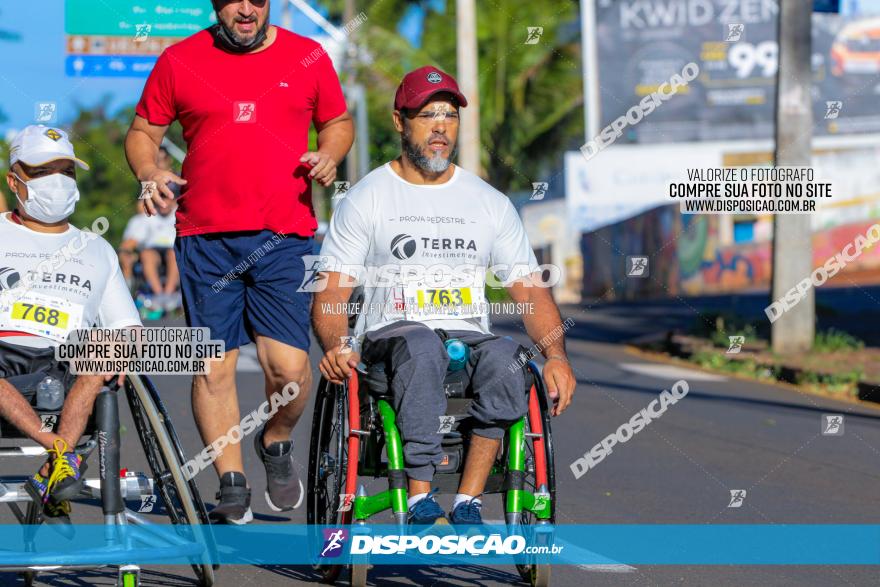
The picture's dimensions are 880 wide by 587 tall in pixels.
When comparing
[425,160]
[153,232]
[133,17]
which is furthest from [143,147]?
[133,17]

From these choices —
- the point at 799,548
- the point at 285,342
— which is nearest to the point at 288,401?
the point at 285,342

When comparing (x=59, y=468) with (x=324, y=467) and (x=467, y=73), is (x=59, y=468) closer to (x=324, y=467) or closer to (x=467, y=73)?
(x=324, y=467)

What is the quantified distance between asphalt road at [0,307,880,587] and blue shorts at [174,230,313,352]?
3.07ft

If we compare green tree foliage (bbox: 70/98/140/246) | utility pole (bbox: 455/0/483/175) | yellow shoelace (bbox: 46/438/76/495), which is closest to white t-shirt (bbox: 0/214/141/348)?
yellow shoelace (bbox: 46/438/76/495)

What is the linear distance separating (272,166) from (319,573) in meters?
1.55

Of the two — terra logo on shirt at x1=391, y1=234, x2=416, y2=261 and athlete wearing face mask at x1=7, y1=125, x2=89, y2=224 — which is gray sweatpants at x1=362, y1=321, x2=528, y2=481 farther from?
athlete wearing face mask at x1=7, y1=125, x2=89, y2=224

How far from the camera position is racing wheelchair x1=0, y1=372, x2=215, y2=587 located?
4445mm

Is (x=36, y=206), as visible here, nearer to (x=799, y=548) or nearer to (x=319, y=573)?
(x=319, y=573)

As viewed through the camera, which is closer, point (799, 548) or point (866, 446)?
point (799, 548)

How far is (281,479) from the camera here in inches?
241

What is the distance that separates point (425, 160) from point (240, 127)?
87cm

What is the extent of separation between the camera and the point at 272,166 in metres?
5.92

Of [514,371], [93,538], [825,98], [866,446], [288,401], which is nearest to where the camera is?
[93,538]

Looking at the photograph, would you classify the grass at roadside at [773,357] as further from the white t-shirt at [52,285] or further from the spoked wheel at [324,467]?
the white t-shirt at [52,285]
